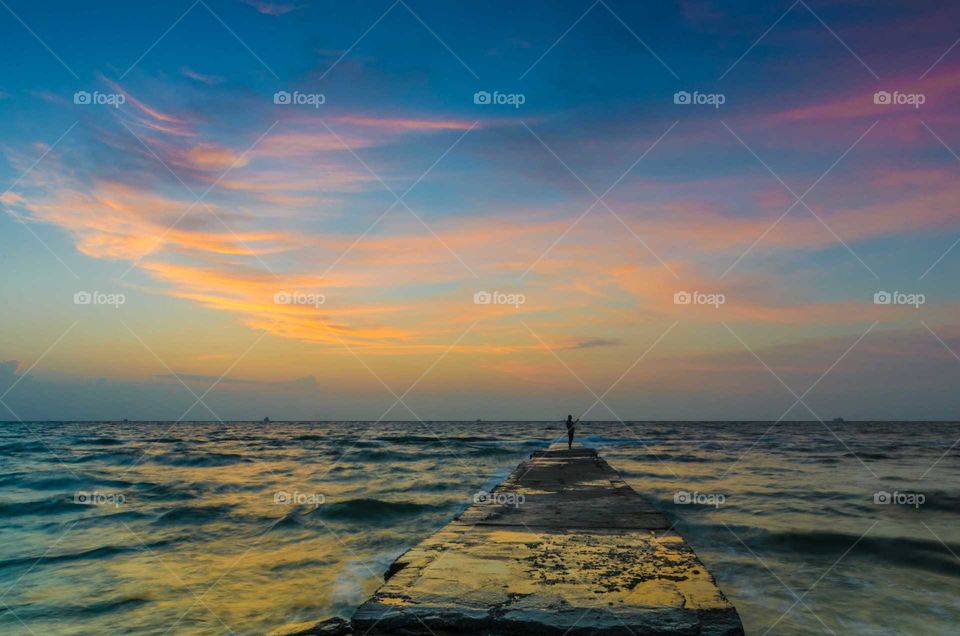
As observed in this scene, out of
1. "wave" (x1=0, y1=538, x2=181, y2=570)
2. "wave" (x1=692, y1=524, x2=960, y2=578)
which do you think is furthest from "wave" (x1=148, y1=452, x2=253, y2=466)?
"wave" (x1=692, y1=524, x2=960, y2=578)

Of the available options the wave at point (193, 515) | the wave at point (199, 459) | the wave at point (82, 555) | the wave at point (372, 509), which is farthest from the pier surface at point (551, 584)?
the wave at point (199, 459)

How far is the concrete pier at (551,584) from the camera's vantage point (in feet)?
11.2

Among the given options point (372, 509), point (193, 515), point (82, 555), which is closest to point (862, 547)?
point (372, 509)

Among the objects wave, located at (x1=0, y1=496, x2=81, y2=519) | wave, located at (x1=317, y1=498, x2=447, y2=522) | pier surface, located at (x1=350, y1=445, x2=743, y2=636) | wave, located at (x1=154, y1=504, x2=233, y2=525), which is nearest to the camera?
pier surface, located at (x1=350, y1=445, x2=743, y2=636)

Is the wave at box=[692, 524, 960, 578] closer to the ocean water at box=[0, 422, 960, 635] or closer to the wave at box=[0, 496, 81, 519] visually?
the ocean water at box=[0, 422, 960, 635]

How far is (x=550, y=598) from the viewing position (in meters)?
3.80

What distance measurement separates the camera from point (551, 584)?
4148mm

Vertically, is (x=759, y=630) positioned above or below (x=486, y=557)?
below

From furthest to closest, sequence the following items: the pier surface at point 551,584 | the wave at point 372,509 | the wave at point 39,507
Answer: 1. the wave at point 39,507
2. the wave at point 372,509
3. the pier surface at point 551,584

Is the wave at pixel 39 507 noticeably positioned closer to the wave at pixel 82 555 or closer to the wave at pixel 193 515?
the wave at pixel 193 515

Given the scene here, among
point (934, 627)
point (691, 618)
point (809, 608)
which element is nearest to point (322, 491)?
point (809, 608)

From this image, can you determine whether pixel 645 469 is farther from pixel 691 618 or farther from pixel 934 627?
pixel 691 618

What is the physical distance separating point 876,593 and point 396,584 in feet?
26.3

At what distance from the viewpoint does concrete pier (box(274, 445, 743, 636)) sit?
3.41 metres
